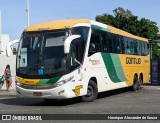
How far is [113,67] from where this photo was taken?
64.0 feet

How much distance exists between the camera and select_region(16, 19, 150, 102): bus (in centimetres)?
1503

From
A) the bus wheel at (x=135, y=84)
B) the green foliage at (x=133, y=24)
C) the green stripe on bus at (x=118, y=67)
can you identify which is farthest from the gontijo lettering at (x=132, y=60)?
the green foliage at (x=133, y=24)

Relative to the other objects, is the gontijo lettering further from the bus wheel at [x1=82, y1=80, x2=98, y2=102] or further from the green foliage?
the green foliage

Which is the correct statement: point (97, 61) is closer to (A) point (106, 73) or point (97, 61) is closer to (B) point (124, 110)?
(A) point (106, 73)

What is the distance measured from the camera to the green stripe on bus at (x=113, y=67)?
60.9 feet

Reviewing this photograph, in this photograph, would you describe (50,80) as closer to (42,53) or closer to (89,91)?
(42,53)

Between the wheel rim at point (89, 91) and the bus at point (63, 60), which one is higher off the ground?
the bus at point (63, 60)

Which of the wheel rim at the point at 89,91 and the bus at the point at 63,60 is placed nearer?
the bus at the point at 63,60

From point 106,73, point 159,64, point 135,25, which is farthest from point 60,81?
point 135,25

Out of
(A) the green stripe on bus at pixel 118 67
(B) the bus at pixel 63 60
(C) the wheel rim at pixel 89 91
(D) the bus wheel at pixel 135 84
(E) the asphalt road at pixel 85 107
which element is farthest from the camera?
(D) the bus wheel at pixel 135 84

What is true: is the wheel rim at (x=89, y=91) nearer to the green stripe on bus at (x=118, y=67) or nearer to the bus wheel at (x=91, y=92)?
the bus wheel at (x=91, y=92)

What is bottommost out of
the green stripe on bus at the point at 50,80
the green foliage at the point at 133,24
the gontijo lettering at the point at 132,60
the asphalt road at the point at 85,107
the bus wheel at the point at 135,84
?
the asphalt road at the point at 85,107

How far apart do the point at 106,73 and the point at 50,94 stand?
4.27m

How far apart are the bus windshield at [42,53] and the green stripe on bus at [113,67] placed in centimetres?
322
